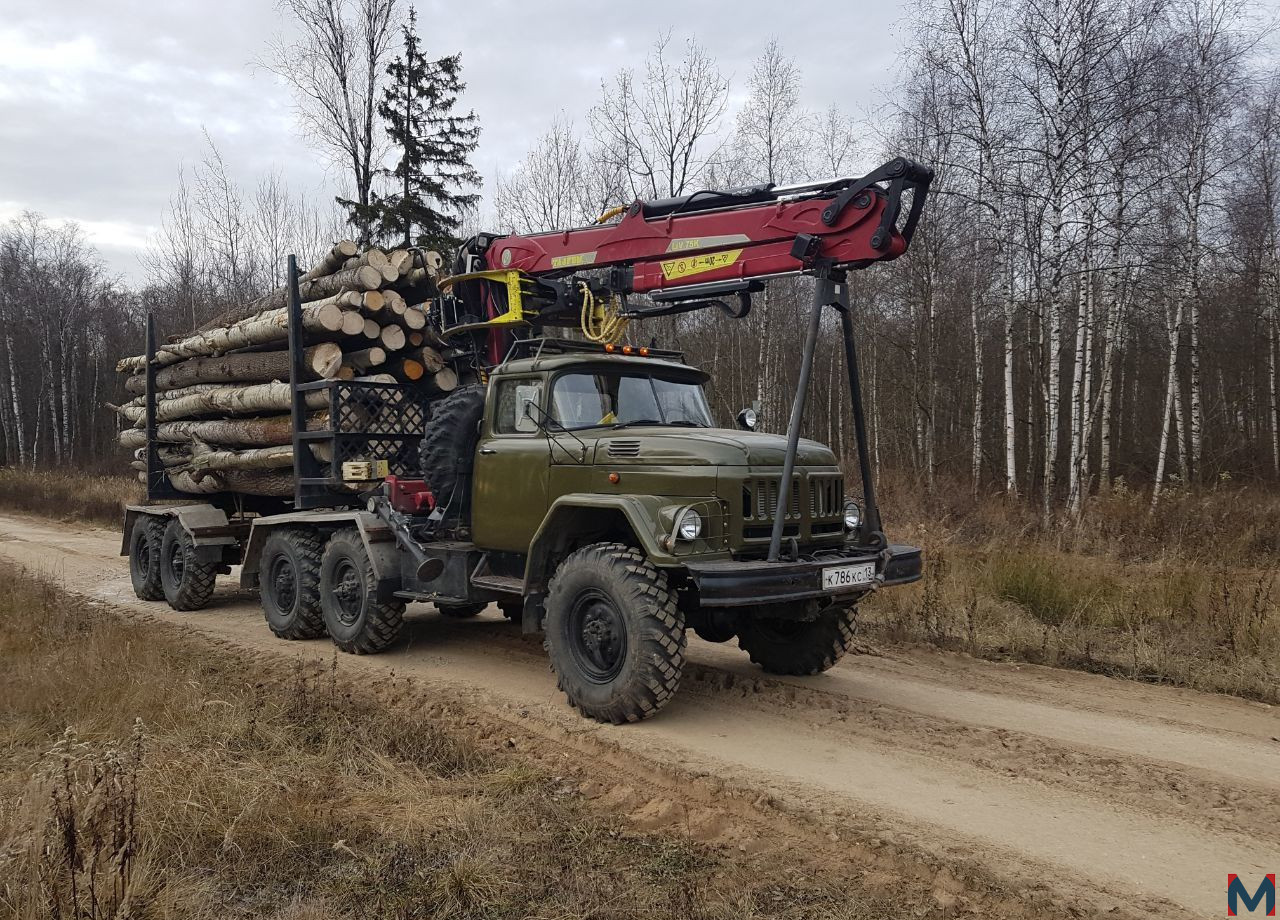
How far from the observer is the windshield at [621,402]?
7.02 m

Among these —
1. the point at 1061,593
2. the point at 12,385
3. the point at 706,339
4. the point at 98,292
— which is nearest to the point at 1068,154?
the point at 1061,593

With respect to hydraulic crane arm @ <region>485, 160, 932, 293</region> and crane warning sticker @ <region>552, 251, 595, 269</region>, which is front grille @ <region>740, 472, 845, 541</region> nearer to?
hydraulic crane arm @ <region>485, 160, 932, 293</region>

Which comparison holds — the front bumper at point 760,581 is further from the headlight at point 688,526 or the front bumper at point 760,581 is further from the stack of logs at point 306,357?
the stack of logs at point 306,357

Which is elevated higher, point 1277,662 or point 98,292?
point 98,292

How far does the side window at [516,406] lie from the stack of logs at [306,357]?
248 centimetres

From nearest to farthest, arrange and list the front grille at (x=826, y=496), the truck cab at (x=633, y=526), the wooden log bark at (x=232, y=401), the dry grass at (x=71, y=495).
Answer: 1. the truck cab at (x=633, y=526)
2. the front grille at (x=826, y=496)
3. the wooden log bark at (x=232, y=401)
4. the dry grass at (x=71, y=495)

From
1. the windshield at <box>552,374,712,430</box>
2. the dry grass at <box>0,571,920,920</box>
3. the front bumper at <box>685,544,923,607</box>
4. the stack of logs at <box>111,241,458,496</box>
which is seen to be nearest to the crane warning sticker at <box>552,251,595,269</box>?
the windshield at <box>552,374,712,430</box>

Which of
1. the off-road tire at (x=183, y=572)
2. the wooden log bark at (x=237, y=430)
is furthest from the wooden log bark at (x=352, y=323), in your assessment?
the off-road tire at (x=183, y=572)

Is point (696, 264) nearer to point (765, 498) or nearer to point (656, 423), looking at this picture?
point (656, 423)

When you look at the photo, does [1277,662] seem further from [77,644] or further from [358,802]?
[77,644]

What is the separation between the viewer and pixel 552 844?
403cm

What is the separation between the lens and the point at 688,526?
18.5 feet

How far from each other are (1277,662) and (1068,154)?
9.74 m

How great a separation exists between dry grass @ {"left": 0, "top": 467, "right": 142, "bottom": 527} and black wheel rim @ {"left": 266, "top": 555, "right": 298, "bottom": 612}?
45.1 ft
